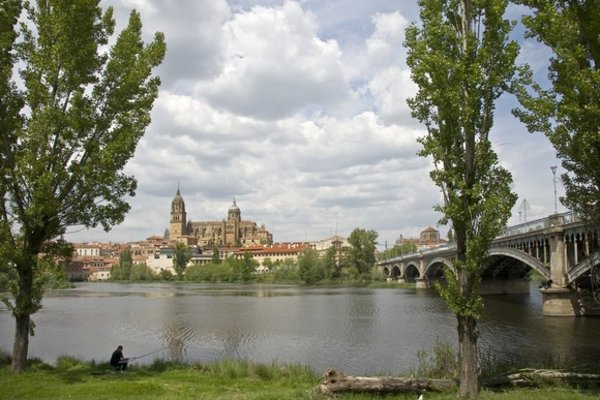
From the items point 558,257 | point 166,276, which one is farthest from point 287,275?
point 558,257

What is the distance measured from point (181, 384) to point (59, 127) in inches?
→ 388

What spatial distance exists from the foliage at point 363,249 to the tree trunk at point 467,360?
126421 millimetres

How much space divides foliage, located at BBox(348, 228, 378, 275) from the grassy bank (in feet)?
393

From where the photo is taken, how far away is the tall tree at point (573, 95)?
15.6 metres

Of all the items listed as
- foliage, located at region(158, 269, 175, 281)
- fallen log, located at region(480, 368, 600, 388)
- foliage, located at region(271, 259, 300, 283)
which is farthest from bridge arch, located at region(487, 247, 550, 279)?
foliage, located at region(158, 269, 175, 281)

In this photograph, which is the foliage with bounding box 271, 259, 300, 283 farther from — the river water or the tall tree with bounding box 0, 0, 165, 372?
the tall tree with bounding box 0, 0, 165, 372

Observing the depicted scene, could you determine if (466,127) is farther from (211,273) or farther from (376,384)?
(211,273)

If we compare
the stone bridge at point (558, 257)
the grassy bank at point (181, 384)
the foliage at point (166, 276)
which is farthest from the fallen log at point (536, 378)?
the foliage at point (166, 276)

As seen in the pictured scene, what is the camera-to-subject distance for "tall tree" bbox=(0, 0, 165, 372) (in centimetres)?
1823

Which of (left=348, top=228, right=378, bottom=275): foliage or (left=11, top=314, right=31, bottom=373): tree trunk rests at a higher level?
(left=348, top=228, right=378, bottom=275): foliage

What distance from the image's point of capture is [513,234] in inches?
2192

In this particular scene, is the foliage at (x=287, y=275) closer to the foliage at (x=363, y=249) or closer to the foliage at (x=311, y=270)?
the foliage at (x=311, y=270)

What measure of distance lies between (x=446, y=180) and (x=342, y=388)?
6687 millimetres

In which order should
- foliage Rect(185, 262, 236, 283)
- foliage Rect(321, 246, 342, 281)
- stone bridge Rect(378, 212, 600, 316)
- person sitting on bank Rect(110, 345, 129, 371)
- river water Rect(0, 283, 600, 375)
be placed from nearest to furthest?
person sitting on bank Rect(110, 345, 129, 371) < river water Rect(0, 283, 600, 375) < stone bridge Rect(378, 212, 600, 316) < foliage Rect(321, 246, 342, 281) < foliage Rect(185, 262, 236, 283)
